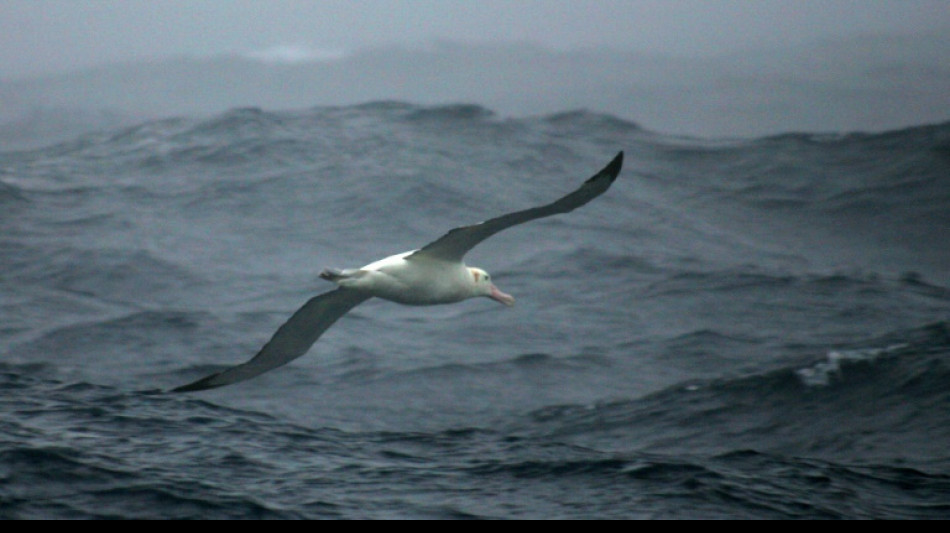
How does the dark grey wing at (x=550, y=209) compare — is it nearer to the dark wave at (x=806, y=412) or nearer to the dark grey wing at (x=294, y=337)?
the dark grey wing at (x=294, y=337)

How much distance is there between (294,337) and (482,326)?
4808 mm

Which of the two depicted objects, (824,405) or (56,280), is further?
(56,280)

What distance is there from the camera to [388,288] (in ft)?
33.5

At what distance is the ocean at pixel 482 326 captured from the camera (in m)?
9.33

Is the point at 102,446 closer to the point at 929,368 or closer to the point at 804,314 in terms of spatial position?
the point at 929,368

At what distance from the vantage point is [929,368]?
12875mm

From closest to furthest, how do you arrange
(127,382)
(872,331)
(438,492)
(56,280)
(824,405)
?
(438,492) < (824,405) < (127,382) < (872,331) < (56,280)

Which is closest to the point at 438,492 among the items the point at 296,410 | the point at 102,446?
the point at 102,446

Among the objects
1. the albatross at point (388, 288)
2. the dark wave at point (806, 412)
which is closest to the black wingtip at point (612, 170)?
the albatross at point (388, 288)

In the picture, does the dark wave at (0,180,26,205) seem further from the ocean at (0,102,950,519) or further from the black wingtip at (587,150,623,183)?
the black wingtip at (587,150,623,183)

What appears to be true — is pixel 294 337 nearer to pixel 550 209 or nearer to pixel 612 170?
pixel 550 209

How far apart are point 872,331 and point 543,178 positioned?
366 inches

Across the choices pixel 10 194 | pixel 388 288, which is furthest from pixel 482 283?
pixel 10 194

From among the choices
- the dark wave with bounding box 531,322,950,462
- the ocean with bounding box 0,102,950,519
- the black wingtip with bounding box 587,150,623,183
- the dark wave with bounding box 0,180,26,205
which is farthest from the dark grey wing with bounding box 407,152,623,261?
the dark wave with bounding box 0,180,26,205
